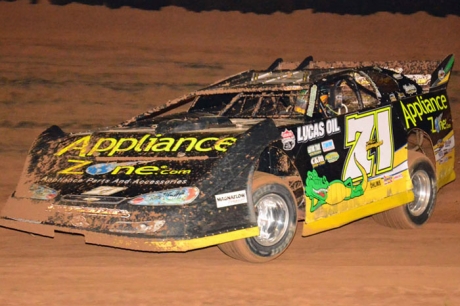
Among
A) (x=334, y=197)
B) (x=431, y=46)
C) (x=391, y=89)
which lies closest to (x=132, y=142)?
(x=334, y=197)

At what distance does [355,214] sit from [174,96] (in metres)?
5.84

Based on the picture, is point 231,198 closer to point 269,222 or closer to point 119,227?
point 269,222

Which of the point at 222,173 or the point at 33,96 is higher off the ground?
the point at 33,96

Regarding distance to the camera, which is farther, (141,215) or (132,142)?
(132,142)

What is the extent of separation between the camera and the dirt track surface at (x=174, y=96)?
6.05m

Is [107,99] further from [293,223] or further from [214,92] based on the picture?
[293,223]

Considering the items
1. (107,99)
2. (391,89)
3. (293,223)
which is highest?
(107,99)

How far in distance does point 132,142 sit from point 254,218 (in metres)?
1.35

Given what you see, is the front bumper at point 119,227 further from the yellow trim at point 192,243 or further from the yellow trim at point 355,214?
the yellow trim at point 355,214

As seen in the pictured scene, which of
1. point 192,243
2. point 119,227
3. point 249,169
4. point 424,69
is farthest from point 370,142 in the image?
point 119,227

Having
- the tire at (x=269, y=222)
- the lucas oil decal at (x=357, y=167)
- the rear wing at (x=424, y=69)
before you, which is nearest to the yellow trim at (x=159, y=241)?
the tire at (x=269, y=222)

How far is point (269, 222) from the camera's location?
22.0 feet

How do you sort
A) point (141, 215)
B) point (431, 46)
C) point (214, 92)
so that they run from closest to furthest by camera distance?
1. point (141, 215)
2. point (214, 92)
3. point (431, 46)

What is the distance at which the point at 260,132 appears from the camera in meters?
6.49
